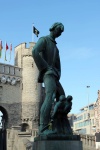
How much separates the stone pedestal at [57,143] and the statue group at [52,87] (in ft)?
0.56

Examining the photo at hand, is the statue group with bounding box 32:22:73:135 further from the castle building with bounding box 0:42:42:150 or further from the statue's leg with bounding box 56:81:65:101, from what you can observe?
the castle building with bounding box 0:42:42:150

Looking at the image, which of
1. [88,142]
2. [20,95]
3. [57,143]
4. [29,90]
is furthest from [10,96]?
[57,143]

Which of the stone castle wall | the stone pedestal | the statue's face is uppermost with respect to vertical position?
the stone castle wall

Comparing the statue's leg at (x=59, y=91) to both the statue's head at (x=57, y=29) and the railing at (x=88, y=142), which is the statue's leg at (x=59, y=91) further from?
the railing at (x=88, y=142)

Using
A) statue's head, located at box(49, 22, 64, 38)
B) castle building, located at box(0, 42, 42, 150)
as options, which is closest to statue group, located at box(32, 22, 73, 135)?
statue's head, located at box(49, 22, 64, 38)

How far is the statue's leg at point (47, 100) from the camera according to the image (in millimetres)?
6727

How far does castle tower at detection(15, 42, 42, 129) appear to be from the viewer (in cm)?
4741

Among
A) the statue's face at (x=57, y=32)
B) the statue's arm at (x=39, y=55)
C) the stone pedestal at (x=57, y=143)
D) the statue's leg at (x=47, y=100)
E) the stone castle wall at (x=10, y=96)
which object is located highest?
the stone castle wall at (x=10, y=96)

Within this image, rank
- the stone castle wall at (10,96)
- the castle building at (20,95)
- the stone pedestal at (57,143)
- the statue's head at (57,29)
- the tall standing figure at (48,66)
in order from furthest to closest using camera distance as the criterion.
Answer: the castle building at (20,95) < the stone castle wall at (10,96) < the statue's head at (57,29) < the tall standing figure at (48,66) < the stone pedestal at (57,143)

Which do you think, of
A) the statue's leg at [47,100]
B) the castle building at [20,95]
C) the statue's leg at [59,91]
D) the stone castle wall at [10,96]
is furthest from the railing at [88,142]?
the statue's leg at [47,100]

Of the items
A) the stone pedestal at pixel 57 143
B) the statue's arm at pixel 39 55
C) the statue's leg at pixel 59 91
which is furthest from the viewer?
the statue's leg at pixel 59 91

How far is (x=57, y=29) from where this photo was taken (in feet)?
24.1

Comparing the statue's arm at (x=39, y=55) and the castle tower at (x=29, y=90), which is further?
the castle tower at (x=29, y=90)

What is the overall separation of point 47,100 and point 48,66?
82 centimetres
